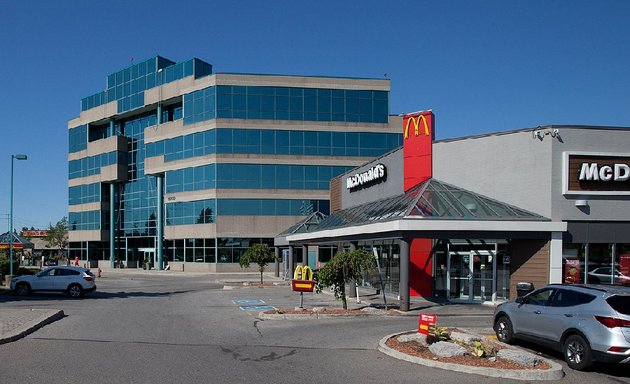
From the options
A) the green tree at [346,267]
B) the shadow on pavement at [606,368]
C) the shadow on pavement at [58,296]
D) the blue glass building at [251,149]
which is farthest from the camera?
the blue glass building at [251,149]

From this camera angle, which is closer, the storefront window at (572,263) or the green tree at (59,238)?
the storefront window at (572,263)

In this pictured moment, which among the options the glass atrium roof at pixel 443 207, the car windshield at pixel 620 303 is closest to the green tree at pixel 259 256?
the glass atrium roof at pixel 443 207

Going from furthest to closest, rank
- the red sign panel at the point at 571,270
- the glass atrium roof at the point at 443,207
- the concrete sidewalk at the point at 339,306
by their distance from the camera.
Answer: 1. the red sign panel at the point at 571,270
2. the glass atrium roof at the point at 443,207
3. the concrete sidewalk at the point at 339,306

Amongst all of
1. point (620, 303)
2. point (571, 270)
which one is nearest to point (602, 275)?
point (571, 270)

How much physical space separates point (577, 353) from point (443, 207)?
1135 centimetres

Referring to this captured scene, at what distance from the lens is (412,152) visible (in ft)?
86.7

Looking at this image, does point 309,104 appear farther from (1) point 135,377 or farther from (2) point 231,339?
(1) point 135,377

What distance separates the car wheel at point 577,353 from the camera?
1093 centimetres

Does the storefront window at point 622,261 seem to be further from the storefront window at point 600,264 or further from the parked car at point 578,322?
the parked car at point 578,322

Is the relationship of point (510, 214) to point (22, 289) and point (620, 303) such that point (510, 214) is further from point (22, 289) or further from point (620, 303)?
point (22, 289)

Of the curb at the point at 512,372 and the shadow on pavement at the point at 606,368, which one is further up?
the curb at the point at 512,372

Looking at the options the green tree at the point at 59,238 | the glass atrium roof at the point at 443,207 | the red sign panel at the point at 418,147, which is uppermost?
the red sign panel at the point at 418,147

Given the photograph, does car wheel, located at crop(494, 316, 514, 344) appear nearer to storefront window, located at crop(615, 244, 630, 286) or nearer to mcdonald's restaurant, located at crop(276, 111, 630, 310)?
mcdonald's restaurant, located at crop(276, 111, 630, 310)

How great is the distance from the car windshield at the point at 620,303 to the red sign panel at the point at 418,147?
48.9 feet
